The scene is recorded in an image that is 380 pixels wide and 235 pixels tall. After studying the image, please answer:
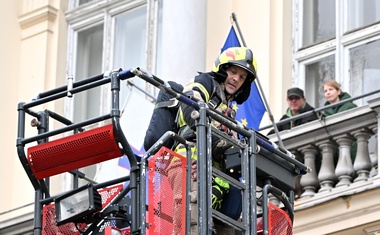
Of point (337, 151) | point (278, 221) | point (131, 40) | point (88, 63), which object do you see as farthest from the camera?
point (88, 63)

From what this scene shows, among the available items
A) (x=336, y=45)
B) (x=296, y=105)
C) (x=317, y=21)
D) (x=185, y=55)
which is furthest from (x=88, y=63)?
(x=296, y=105)

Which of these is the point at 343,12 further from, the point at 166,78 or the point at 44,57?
the point at 44,57

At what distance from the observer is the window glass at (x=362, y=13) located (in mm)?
17188

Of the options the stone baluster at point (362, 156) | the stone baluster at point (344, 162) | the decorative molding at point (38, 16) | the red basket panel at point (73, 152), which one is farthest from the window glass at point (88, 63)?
the red basket panel at point (73, 152)

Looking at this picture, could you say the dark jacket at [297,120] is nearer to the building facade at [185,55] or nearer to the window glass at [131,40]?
the building facade at [185,55]

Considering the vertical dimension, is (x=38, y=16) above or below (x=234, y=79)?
above

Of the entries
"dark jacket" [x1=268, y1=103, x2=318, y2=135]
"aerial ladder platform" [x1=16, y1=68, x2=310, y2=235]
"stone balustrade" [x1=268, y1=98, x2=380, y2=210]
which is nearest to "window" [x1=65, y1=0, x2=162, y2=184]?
"dark jacket" [x1=268, y1=103, x2=318, y2=135]

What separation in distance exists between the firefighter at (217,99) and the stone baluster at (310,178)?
3.91 meters

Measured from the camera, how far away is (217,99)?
37.0 ft

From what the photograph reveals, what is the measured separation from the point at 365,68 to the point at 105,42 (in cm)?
436

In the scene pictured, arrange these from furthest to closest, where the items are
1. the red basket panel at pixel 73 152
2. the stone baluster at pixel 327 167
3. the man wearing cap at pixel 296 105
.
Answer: the man wearing cap at pixel 296 105, the stone baluster at pixel 327 167, the red basket panel at pixel 73 152

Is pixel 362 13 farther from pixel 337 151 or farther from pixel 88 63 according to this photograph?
pixel 88 63

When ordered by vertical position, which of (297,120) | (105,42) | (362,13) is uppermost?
(105,42)

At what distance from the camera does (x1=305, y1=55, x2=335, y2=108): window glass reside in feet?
57.0
